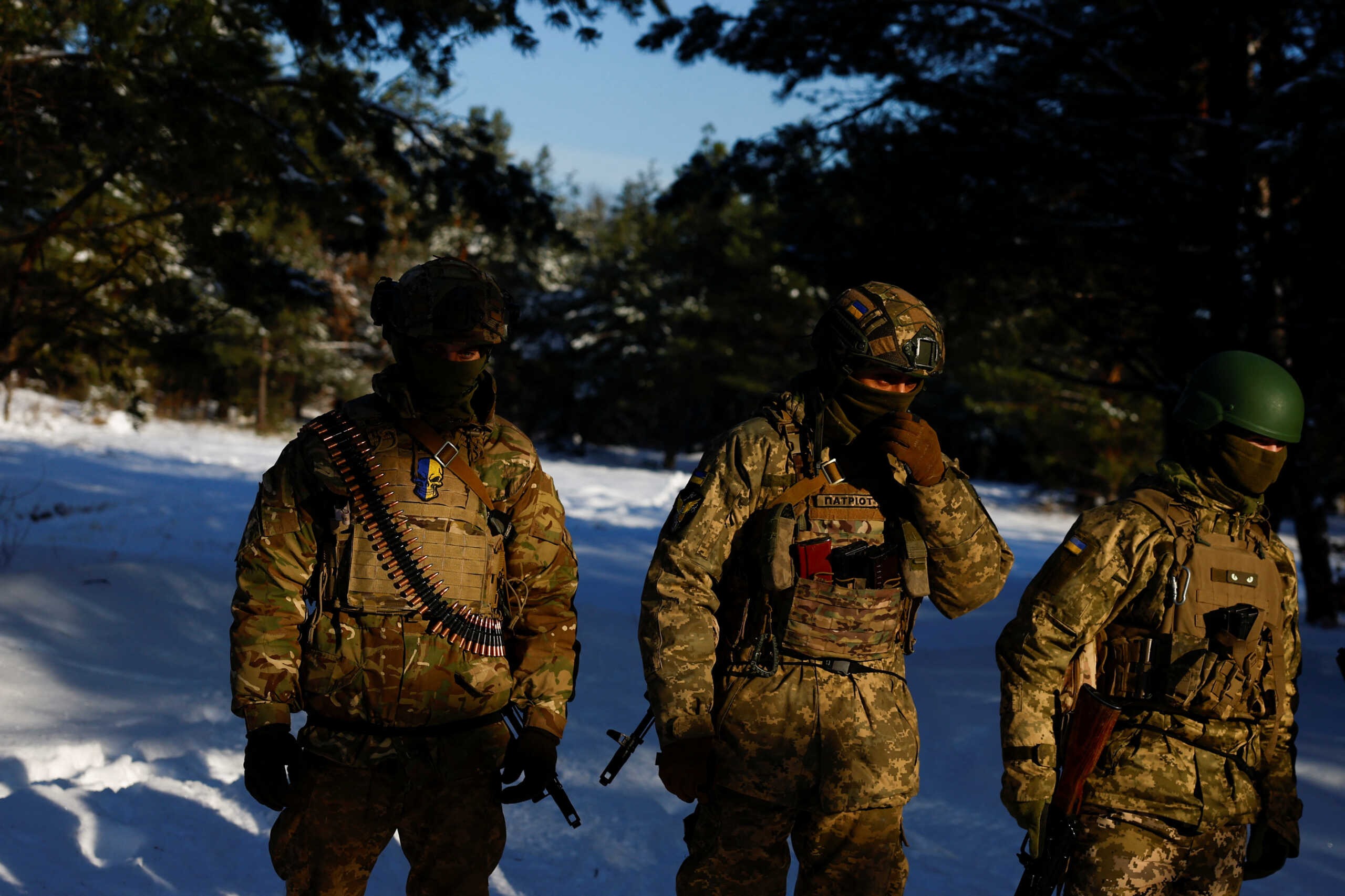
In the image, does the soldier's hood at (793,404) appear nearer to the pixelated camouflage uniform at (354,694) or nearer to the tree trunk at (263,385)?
the pixelated camouflage uniform at (354,694)

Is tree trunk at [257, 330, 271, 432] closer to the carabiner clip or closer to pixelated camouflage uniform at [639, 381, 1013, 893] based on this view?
pixelated camouflage uniform at [639, 381, 1013, 893]

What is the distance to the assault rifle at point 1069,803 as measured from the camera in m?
2.52

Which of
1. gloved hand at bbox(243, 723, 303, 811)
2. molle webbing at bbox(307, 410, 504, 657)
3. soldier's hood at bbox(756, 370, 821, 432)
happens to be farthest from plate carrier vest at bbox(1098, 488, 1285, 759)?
gloved hand at bbox(243, 723, 303, 811)

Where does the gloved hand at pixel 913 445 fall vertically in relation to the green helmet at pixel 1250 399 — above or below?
below

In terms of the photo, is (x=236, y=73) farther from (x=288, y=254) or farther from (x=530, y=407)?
(x=530, y=407)

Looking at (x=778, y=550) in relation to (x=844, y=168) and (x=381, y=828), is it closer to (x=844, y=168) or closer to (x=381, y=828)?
(x=381, y=828)

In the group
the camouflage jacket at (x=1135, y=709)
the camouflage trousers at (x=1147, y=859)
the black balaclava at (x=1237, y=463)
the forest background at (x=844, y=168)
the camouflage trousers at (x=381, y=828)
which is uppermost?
the forest background at (x=844, y=168)

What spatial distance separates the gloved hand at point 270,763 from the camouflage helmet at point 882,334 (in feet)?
5.77

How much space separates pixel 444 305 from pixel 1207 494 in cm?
219

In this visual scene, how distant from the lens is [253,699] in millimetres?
2404

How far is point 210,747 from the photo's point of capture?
4.86m

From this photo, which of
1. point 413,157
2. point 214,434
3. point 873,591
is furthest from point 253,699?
point 214,434

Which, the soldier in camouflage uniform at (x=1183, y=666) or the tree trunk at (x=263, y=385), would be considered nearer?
the soldier in camouflage uniform at (x=1183, y=666)

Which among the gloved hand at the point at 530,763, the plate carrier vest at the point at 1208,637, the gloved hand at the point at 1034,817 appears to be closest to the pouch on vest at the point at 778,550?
the gloved hand at the point at 530,763
